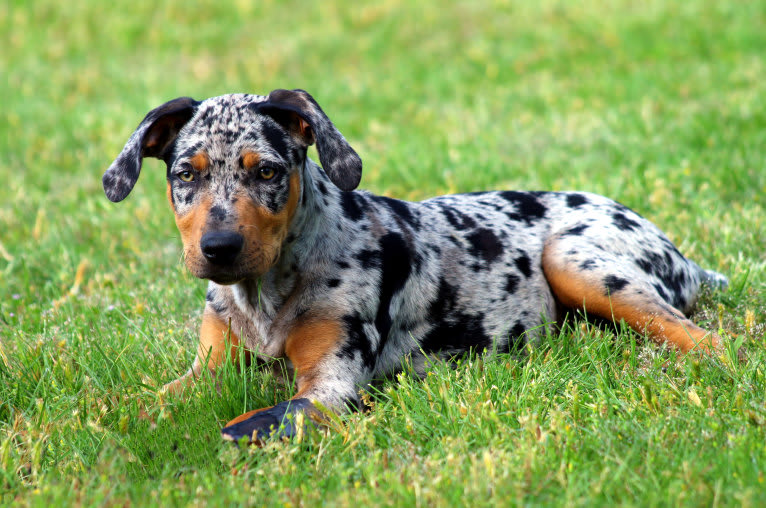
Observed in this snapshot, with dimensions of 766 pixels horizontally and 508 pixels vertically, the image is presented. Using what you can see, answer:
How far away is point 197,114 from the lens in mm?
4277

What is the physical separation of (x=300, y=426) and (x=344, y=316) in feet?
2.88

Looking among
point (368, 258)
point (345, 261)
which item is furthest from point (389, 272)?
point (345, 261)

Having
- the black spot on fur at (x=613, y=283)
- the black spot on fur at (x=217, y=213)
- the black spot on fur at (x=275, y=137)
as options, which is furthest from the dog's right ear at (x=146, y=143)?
the black spot on fur at (x=613, y=283)

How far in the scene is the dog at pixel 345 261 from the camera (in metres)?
3.97

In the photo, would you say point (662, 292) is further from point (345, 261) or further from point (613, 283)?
point (345, 261)

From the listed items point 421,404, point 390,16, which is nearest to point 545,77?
point 390,16

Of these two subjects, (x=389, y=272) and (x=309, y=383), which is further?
(x=389, y=272)

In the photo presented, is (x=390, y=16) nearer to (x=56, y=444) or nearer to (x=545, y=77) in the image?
(x=545, y=77)

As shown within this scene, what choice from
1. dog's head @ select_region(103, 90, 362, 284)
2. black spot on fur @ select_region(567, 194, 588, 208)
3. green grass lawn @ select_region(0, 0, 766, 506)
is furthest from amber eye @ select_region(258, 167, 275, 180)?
black spot on fur @ select_region(567, 194, 588, 208)

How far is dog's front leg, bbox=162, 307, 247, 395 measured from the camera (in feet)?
13.7

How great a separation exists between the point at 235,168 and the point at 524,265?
6.70 feet

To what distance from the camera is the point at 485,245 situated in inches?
202

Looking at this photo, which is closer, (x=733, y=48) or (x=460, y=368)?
(x=460, y=368)

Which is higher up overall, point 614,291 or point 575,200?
point 575,200
